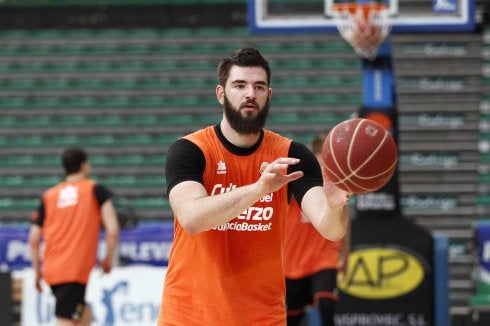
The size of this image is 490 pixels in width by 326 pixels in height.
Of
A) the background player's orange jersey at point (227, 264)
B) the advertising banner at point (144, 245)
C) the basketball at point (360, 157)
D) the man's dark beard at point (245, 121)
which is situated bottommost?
the advertising banner at point (144, 245)

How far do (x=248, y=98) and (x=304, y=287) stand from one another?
441cm

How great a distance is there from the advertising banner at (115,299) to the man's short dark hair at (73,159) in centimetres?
208

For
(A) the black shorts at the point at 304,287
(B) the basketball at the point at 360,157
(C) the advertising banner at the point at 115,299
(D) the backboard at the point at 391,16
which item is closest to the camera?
(B) the basketball at the point at 360,157

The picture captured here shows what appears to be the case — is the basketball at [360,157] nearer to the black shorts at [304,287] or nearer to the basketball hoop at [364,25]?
the black shorts at [304,287]

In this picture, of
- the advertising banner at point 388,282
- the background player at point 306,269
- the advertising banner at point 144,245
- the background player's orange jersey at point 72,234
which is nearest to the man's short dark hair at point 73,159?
the background player's orange jersey at point 72,234

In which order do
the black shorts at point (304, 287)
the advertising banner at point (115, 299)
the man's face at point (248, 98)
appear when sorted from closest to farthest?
the man's face at point (248, 98), the black shorts at point (304, 287), the advertising banner at point (115, 299)

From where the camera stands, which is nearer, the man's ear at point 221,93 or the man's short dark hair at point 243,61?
the man's short dark hair at point 243,61

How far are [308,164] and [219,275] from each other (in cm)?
61

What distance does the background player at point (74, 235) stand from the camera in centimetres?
860

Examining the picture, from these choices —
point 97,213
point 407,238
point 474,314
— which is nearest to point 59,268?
point 97,213

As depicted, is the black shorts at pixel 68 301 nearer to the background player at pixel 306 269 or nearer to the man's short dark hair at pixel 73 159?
the man's short dark hair at pixel 73 159

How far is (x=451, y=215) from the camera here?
48.8ft

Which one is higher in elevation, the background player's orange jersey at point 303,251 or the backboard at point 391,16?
the backboard at point 391,16

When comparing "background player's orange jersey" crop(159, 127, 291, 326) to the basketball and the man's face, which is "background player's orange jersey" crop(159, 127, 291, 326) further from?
the basketball
